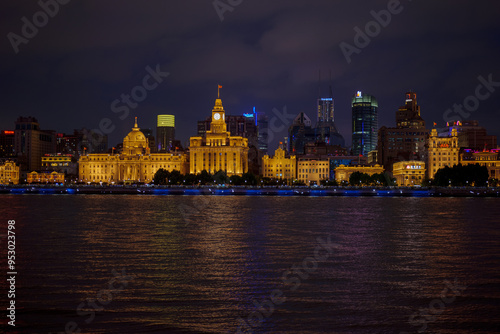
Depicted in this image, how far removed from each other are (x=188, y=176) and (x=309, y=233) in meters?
139

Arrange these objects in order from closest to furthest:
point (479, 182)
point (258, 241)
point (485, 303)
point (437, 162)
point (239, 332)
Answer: point (239, 332)
point (485, 303)
point (258, 241)
point (479, 182)
point (437, 162)

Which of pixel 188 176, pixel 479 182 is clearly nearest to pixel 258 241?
pixel 479 182

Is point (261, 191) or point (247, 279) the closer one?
point (247, 279)

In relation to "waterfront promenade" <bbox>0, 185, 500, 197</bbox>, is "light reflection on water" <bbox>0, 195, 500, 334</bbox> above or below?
below

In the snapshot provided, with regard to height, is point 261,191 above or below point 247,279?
above

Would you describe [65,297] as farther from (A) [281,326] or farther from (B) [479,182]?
(B) [479,182]

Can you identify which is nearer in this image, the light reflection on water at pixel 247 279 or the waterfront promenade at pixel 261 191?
the light reflection on water at pixel 247 279

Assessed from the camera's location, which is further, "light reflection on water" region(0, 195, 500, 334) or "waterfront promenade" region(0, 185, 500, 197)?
"waterfront promenade" region(0, 185, 500, 197)

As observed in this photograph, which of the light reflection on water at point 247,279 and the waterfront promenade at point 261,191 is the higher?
the waterfront promenade at point 261,191

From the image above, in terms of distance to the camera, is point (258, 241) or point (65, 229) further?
point (65, 229)

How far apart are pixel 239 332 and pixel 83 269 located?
1190 cm

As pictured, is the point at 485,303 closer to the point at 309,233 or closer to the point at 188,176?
the point at 309,233

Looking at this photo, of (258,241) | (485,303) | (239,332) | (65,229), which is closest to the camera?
(239,332)

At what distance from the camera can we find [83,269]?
87.8 feet
